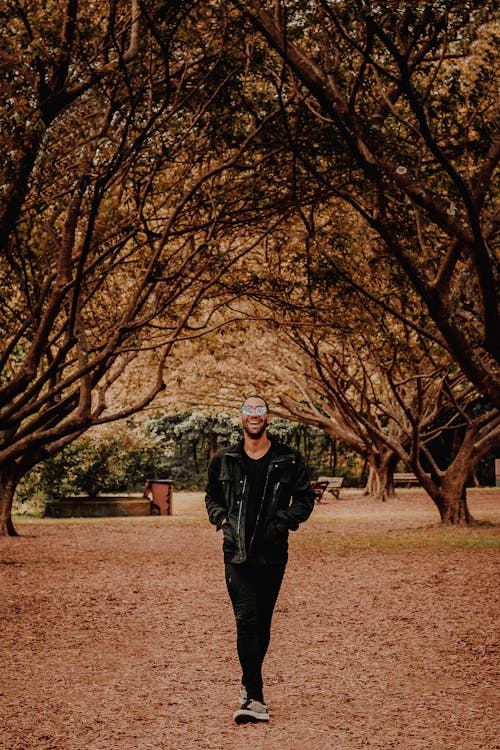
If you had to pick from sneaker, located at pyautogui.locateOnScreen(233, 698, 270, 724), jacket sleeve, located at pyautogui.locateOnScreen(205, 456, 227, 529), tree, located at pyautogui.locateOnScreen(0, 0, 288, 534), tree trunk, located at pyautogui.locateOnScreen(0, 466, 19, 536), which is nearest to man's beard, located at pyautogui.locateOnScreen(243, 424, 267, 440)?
jacket sleeve, located at pyautogui.locateOnScreen(205, 456, 227, 529)

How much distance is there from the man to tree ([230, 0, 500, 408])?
440cm

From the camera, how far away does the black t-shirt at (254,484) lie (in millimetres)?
5590

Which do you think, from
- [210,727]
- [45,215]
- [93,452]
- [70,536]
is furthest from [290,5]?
[93,452]

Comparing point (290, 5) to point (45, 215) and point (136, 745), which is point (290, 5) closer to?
point (45, 215)

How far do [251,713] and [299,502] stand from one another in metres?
1.25

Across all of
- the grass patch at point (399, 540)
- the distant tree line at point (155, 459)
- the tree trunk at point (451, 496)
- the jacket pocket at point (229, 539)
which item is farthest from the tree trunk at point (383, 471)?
the jacket pocket at point (229, 539)

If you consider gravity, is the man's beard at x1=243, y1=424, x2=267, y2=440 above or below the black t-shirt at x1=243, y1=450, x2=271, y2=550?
above

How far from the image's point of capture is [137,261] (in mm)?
14305

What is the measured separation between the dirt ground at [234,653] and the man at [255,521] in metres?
0.43

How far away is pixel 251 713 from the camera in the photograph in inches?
213

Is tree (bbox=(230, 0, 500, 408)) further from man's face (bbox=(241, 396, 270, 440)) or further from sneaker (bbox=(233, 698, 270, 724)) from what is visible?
sneaker (bbox=(233, 698, 270, 724))

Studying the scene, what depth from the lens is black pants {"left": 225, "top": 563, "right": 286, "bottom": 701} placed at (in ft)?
18.1

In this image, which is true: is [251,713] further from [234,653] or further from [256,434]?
[234,653]

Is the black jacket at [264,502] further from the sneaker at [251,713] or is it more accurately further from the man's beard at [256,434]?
the sneaker at [251,713]
